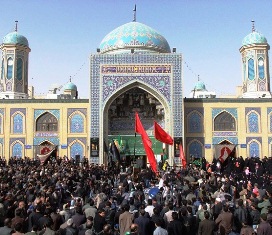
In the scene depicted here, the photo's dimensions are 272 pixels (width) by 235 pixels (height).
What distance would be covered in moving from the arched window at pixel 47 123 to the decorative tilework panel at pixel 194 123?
918 centimetres

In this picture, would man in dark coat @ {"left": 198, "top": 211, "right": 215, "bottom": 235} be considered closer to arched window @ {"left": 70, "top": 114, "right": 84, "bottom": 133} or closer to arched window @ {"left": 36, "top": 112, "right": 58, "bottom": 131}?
arched window @ {"left": 70, "top": 114, "right": 84, "bottom": 133}

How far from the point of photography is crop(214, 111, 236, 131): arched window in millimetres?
27328

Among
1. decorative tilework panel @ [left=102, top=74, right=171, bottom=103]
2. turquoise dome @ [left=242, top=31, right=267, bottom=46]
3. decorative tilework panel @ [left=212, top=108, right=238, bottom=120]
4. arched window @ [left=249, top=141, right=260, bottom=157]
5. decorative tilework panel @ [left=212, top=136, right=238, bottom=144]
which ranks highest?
turquoise dome @ [left=242, top=31, right=267, bottom=46]

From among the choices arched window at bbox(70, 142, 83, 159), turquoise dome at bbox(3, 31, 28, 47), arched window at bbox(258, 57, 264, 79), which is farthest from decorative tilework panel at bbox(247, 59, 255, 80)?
turquoise dome at bbox(3, 31, 28, 47)

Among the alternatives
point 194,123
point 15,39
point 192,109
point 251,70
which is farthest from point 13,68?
point 251,70

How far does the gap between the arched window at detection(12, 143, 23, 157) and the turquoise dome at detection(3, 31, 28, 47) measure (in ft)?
26.1

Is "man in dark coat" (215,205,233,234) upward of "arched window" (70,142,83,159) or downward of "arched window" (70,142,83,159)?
downward

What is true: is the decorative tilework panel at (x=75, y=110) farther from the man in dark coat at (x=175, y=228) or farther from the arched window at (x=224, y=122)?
the man in dark coat at (x=175, y=228)

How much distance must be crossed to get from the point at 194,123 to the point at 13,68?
544 inches

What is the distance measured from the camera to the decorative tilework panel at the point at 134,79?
87.9 feet

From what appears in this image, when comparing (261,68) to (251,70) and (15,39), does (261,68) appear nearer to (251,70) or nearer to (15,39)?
(251,70)

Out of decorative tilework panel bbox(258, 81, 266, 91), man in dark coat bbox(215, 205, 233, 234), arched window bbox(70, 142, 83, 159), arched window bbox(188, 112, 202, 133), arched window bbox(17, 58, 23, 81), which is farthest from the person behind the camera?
arched window bbox(17, 58, 23, 81)

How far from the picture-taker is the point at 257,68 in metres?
29.6

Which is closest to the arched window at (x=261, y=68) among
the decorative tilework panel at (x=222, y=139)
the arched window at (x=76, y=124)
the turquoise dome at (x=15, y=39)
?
the decorative tilework panel at (x=222, y=139)
